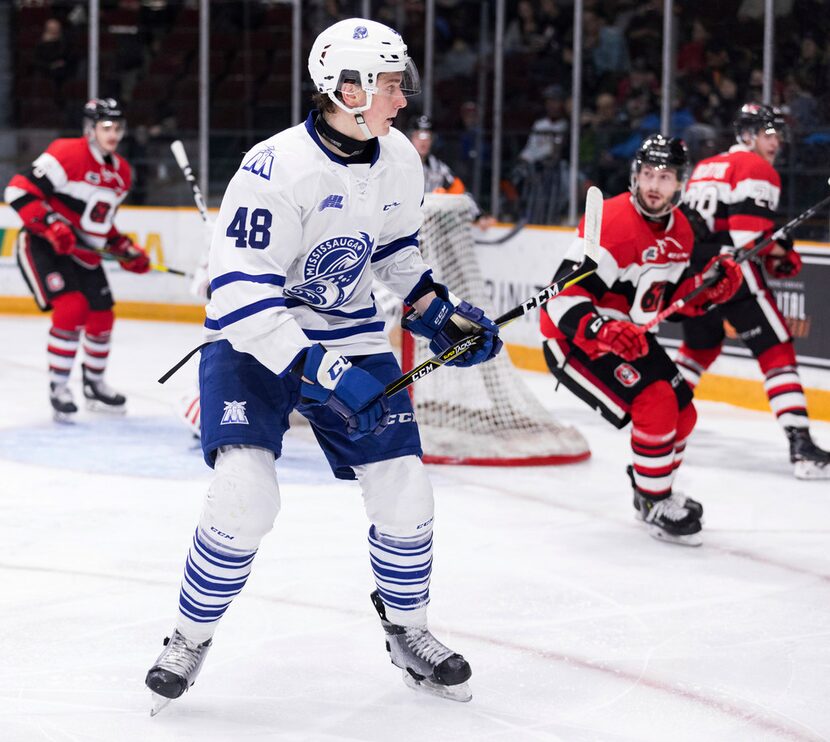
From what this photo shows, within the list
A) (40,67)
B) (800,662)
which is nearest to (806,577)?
(800,662)

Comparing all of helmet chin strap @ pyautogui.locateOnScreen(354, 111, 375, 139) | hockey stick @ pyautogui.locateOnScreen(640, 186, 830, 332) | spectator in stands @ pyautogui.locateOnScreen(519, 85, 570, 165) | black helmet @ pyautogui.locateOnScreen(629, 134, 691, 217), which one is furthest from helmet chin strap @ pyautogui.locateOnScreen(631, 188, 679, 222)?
spectator in stands @ pyautogui.locateOnScreen(519, 85, 570, 165)

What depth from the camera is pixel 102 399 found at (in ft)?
17.4

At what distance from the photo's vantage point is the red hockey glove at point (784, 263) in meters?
4.29

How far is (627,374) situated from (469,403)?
4.32ft

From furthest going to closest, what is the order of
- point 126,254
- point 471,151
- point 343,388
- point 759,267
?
1. point 471,151
2. point 126,254
3. point 759,267
4. point 343,388

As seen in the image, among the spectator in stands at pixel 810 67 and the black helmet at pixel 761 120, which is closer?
the black helmet at pixel 761 120

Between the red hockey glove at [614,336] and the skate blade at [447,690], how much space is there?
3.71ft

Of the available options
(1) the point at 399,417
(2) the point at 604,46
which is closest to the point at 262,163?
(1) the point at 399,417

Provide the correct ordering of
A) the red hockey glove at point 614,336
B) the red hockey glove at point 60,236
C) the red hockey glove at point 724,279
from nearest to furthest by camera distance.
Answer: the red hockey glove at point 614,336, the red hockey glove at point 724,279, the red hockey glove at point 60,236

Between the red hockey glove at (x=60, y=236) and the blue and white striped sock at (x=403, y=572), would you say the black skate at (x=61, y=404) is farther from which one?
the blue and white striped sock at (x=403, y=572)

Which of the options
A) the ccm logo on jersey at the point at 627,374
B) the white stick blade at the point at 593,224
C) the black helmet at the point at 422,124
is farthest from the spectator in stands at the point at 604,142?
the white stick blade at the point at 593,224

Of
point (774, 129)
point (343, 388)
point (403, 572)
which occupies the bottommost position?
point (403, 572)

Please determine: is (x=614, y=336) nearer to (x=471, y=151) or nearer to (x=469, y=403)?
(x=469, y=403)

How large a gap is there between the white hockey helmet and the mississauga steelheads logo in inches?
8.2
